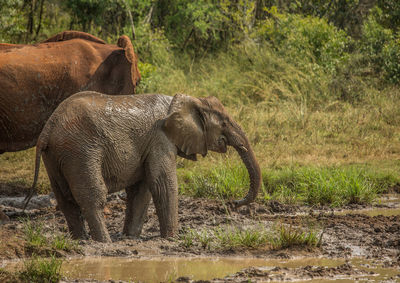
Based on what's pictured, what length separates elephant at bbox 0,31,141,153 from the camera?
27.9 ft

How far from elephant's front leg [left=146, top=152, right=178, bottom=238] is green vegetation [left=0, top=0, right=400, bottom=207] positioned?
2240 millimetres

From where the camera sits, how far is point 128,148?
678 centimetres

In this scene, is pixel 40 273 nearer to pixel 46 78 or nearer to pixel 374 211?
pixel 46 78

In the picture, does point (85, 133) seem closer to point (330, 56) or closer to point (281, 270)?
point (281, 270)

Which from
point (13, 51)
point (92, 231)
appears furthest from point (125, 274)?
point (13, 51)

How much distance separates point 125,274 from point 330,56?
11738 mm

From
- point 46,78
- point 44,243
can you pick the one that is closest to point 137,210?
point 44,243

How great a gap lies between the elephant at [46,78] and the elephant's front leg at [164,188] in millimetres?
2084

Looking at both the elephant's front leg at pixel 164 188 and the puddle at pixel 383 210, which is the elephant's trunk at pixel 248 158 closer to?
the elephant's front leg at pixel 164 188

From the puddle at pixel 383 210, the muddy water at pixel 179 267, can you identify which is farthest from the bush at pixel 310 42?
the muddy water at pixel 179 267

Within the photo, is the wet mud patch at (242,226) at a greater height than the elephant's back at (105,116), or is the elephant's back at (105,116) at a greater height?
the elephant's back at (105,116)

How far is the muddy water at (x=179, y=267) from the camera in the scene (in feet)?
17.9

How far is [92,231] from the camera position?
6660mm

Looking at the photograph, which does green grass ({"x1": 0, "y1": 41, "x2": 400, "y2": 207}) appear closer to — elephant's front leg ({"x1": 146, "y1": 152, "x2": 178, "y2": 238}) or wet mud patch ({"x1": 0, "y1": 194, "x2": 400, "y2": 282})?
wet mud patch ({"x1": 0, "y1": 194, "x2": 400, "y2": 282})
